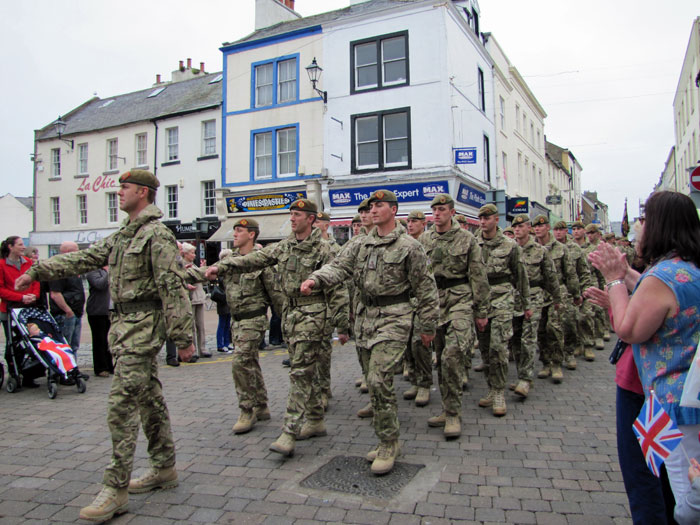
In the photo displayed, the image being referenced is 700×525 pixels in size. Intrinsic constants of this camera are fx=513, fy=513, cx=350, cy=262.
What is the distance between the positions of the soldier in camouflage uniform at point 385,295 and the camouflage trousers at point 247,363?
1.28 metres

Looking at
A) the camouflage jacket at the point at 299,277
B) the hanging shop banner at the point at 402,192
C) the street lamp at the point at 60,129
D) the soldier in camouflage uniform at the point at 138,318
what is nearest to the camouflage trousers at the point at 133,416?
the soldier in camouflage uniform at the point at 138,318

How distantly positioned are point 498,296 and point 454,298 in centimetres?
89

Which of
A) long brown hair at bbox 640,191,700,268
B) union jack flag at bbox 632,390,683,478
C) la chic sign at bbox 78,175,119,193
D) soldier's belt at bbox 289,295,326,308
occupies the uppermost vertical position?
la chic sign at bbox 78,175,119,193

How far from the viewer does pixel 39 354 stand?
22.5 ft

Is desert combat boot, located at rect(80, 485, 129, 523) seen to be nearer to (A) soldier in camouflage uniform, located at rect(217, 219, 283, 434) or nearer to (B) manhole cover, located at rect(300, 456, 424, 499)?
(B) manhole cover, located at rect(300, 456, 424, 499)

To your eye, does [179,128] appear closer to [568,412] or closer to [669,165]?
[568,412]

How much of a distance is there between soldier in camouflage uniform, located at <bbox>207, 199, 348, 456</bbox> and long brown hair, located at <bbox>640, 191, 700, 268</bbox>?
3.06 meters

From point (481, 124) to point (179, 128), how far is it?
15.3 m

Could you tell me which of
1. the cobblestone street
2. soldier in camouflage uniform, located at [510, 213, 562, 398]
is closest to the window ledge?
the cobblestone street

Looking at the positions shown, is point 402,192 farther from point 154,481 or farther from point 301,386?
point 154,481

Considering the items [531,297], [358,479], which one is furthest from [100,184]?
[358,479]

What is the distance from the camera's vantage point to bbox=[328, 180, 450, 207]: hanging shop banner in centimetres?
1964

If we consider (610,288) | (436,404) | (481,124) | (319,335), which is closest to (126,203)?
(319,335)

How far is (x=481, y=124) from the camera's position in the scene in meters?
23.1
